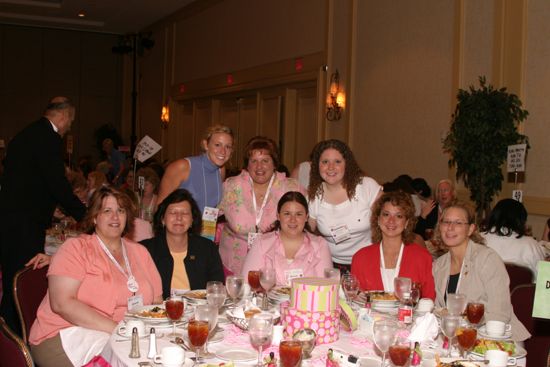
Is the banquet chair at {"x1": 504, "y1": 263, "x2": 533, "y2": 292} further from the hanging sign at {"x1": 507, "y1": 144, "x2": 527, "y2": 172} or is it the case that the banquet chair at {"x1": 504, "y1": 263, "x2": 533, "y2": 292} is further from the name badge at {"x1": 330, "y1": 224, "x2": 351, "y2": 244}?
the hanging sign at {"x1": 507, "y1": 144, "x2": 527, "y2": 172}

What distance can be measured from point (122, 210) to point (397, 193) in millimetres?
1523

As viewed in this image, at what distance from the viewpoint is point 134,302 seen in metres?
2.95

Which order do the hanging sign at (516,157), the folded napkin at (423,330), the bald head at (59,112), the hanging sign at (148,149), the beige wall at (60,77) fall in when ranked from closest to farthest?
the folded napkin at (423,330)
the bald head at (59,112)
the hanging sign at (516,157)
the hanging sign at (148,149)
the beige wall at (60,77)

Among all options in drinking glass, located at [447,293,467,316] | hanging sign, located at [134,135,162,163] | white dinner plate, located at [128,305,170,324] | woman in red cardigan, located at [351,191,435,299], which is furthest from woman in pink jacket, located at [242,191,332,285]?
Answer: hanging sign, located at [134,135,162,163]

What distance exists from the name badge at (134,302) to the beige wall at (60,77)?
14.1 m

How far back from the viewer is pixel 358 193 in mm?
4086

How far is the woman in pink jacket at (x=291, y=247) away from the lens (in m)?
3.70

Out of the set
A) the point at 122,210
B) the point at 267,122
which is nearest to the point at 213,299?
the point at 122,210

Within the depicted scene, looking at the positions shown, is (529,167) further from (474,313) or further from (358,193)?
(474,313)

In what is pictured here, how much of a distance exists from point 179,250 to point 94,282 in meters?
0.76

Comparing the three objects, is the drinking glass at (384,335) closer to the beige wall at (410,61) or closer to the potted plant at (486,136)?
the potted plant at (486,136)

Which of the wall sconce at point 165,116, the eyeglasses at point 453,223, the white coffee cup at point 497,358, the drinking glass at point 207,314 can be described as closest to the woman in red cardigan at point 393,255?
the eyeglasses at point 453,223

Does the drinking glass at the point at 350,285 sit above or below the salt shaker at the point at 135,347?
above

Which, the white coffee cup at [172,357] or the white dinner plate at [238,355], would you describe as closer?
the white coffee cup at [172,357]
